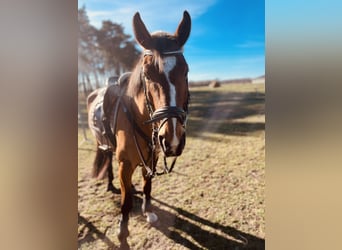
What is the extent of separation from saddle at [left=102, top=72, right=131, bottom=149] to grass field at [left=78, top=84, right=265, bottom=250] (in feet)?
0.53

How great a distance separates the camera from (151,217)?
100cm

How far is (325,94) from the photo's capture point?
2.83ft

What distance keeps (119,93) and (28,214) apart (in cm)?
58

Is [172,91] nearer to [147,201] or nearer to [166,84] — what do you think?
[166,84]

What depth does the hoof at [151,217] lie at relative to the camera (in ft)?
3.26

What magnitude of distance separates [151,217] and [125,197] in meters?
0.12

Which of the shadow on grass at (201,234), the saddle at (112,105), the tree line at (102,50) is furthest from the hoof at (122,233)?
the tree line at (102,50)

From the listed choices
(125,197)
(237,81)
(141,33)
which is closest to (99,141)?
(125,197)

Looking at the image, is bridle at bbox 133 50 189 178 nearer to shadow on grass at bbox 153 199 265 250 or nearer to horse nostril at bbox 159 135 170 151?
horse nostril at bbox 159 135 170 151

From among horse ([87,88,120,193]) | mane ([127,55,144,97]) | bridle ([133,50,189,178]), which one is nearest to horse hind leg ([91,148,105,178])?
horse ([87,88,120,193])

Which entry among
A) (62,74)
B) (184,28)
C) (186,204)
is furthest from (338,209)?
(62,74)

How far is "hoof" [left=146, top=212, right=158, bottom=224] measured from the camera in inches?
39.2

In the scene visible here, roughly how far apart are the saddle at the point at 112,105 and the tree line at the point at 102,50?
0.14 ft

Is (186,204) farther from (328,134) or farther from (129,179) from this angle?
(328,134)
